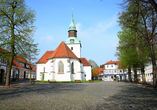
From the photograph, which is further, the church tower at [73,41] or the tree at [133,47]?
the church tower at [73,41]

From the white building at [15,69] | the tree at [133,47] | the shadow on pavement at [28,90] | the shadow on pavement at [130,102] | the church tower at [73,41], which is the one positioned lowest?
the shadow on pavement at [28,90]

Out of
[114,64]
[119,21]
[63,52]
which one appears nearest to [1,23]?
[119,21]

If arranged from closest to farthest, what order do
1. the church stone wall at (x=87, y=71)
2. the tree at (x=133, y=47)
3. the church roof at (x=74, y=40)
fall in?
1. the tree at (x=133, y=47)
2. the church roof at (x=74, y=40)
3. the church stone wall at (x=87, y=71)

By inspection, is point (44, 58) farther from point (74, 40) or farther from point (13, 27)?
point (13, 27)

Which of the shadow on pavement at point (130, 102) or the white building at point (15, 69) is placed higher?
the white building at point (15, 69)

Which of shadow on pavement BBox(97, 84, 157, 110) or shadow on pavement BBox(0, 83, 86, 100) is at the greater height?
shadow on pavement BBox(97, 84, 157, 110)

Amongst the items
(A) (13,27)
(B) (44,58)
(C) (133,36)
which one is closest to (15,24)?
(A) (13,27)

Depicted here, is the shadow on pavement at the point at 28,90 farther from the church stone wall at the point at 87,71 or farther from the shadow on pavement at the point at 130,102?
the church stone wall at the point at 87,71

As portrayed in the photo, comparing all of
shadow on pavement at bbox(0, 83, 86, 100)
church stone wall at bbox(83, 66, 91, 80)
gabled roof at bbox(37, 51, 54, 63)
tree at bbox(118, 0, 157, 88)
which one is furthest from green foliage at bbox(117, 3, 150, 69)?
gabled roof at bbox(37, 51, 54, 63)

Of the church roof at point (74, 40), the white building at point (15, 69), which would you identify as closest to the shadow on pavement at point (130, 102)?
the white building at point (15, 69)

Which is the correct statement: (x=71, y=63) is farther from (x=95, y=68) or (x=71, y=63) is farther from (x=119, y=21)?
(x=95, y=68)

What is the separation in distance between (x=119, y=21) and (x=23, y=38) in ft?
41.4

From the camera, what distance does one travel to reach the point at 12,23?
19109 millimetres

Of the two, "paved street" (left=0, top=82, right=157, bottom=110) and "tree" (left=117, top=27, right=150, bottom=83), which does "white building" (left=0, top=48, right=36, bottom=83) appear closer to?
"paved street" (left=0, top=82, right=157, bottom=110)
